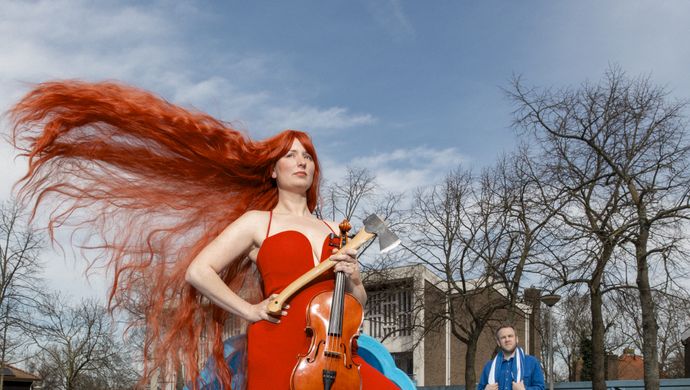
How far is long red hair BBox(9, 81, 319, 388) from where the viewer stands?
3.86m

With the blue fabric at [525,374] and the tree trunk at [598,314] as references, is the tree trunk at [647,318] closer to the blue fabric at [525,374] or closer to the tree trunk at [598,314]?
the tree trunk at [598,314]

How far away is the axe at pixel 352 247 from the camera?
326cm

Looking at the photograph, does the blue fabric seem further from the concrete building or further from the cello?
the concrete building

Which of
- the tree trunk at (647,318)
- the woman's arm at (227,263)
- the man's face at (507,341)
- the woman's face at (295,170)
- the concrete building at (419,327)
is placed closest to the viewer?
the woman's arm at (227,263)

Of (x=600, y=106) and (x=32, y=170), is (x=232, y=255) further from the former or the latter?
(x=600, y=106)

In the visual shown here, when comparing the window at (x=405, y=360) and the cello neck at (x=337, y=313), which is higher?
the window at (x=405, y=360)

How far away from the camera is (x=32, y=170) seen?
3.80 meters

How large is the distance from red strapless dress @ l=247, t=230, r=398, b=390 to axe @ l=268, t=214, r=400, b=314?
0.20 feet

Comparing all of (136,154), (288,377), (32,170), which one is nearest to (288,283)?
(288,377)

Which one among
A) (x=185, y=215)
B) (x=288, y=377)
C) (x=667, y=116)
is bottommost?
(x=288, y=377)

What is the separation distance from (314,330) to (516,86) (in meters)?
13.5

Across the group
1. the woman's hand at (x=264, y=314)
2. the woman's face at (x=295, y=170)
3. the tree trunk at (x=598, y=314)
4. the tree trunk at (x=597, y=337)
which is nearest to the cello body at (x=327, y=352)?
the woman's hand at (x=264, y=314)

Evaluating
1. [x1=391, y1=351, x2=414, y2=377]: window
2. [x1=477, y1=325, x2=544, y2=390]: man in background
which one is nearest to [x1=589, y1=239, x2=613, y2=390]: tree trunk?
[x1=477, y1=325, x2=544, y2=390]: man in background

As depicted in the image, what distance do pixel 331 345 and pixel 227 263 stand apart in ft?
2.95
